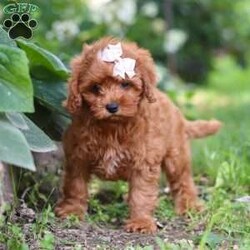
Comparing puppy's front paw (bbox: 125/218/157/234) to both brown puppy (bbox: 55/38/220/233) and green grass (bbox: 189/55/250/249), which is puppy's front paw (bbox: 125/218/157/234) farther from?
green grass (bbox: 189/55/250/249)

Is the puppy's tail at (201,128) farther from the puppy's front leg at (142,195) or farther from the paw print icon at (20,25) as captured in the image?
the paw print icon at (20,25)

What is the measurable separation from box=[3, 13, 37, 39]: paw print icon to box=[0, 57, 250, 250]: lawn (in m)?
0.85

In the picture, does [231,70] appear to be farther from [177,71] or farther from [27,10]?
[27,10]

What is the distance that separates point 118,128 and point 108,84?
1.01 feet

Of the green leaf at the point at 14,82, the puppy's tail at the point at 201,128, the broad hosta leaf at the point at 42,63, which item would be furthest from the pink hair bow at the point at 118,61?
the puppy's tail at the point at 201,128

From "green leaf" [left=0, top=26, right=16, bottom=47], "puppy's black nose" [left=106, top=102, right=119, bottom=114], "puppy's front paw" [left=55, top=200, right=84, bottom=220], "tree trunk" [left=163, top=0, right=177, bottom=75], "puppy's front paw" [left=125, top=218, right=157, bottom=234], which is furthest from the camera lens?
"tree trunk" [left=163, top=0, right=177, bottom=75]

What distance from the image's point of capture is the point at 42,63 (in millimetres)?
4793

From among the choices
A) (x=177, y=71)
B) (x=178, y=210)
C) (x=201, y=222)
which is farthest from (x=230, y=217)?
(x=177, y=71)

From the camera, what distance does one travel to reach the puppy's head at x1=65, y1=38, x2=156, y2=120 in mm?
4359

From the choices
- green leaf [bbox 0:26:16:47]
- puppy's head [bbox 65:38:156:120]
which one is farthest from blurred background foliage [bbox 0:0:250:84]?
green leaf [bbox 0:26:16:47]

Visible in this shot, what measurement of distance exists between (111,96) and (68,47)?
390cm

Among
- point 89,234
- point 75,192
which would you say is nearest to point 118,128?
point 75,192

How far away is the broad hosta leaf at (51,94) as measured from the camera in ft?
15.9

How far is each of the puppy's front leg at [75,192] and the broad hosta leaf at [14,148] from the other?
1.14 metres
